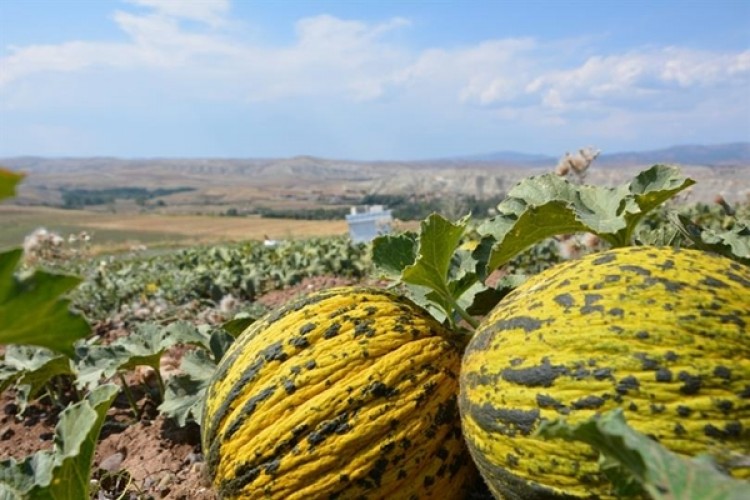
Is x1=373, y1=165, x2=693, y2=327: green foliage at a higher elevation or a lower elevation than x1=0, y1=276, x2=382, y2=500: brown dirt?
higher

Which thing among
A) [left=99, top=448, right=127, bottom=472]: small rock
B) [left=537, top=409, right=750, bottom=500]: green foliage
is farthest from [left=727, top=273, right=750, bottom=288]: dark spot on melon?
[left=99, top=448, right=127, bottom=472]: small rock

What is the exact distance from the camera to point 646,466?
3.90 ft

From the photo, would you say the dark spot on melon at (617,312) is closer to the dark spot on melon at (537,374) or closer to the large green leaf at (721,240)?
the dark spot on melon at (537,374)

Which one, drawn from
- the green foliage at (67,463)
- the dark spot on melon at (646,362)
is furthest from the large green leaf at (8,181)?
the dark spot on melon at (646,362)

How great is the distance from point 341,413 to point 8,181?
1.55 m

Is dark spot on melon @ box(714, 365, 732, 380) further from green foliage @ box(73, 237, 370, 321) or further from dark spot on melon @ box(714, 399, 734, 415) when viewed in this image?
green foliage @ box(73, 237, 370, 321)

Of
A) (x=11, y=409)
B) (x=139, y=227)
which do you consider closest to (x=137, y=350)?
(x=11, y=409)

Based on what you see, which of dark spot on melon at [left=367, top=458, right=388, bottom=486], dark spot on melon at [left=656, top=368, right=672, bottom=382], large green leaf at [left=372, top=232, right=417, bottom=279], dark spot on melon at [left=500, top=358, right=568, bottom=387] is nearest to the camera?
dark spot on melon at [left=656, top=368, right=672, bottom=382]

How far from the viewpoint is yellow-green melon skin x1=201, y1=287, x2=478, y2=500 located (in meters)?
2.13

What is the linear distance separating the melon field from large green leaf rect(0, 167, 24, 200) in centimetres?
32

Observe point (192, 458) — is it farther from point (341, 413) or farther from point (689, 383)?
point (689, 383)

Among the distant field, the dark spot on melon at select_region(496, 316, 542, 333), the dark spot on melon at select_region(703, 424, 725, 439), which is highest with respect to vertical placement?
the dark spot on melon at select_region(496, 316, 542, 333)

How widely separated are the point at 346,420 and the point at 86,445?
2.31 feet

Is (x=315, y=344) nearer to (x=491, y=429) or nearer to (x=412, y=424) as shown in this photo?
(x=412, y=424)
